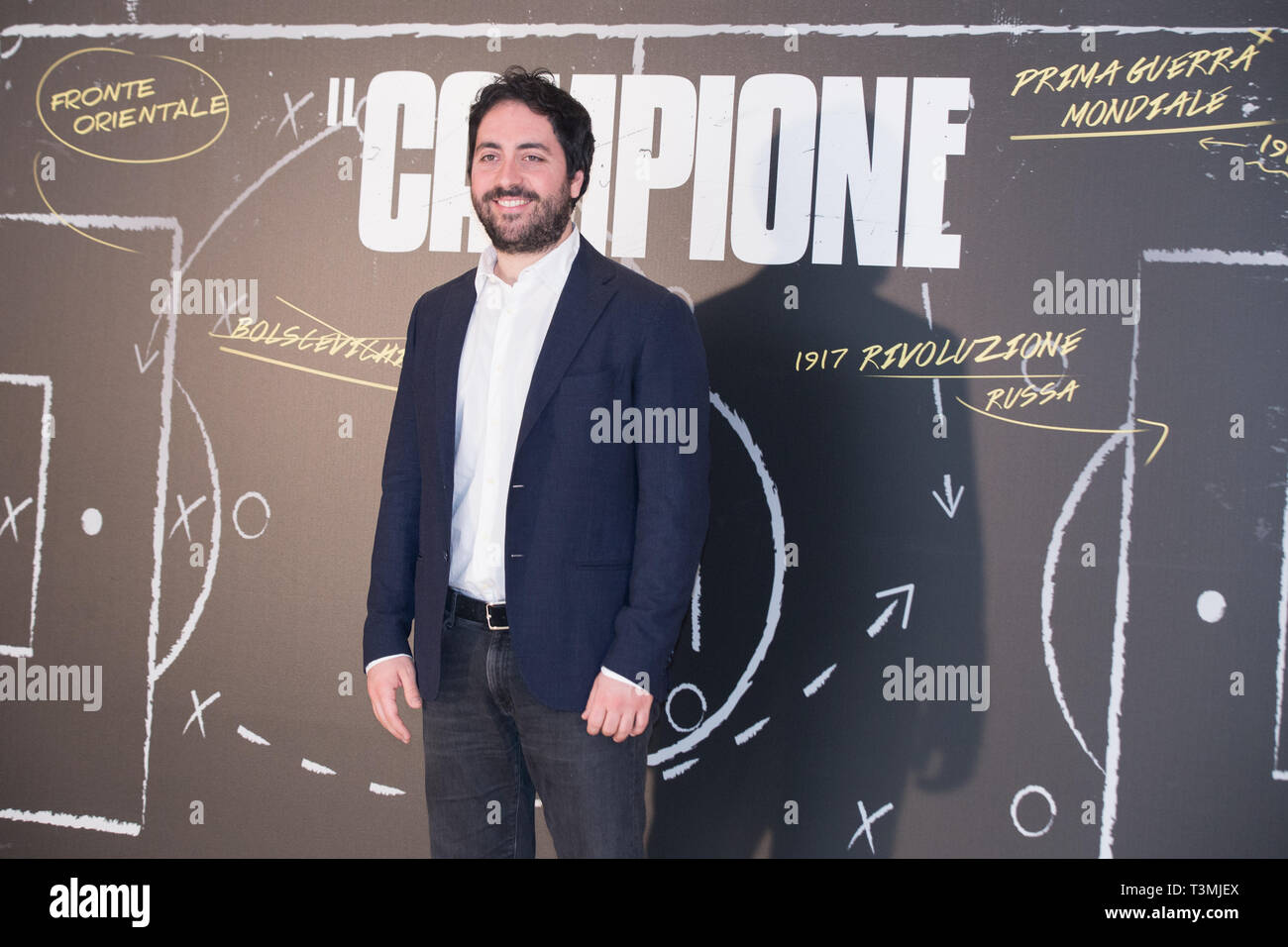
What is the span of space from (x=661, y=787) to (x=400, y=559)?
3.62 feet

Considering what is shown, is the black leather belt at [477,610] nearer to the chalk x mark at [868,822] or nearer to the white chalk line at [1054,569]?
the chalk x mark at [868,822]

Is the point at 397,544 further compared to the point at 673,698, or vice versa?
the point at 673,698

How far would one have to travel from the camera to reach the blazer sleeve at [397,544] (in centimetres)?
205

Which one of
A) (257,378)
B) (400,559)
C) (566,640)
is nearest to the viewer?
(566,640)

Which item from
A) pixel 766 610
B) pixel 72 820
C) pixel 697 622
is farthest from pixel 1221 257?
pixel 72 820

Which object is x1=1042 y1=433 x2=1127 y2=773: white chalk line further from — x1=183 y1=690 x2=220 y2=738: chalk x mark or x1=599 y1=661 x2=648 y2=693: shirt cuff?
x1=183 y1=690 x2=220 y2=738: chalk x mark

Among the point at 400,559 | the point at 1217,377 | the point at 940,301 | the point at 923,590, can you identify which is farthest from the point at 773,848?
the point at 1217,377

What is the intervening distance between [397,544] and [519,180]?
2.65 ft

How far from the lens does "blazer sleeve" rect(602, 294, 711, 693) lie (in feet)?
5.91

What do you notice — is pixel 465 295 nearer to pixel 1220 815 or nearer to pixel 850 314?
pixel 850 314

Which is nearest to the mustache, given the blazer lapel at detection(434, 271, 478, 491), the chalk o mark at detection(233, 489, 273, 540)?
the blazer lapel at detection(434, 271, 478, 491)

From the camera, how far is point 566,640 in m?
1.84

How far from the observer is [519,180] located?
77.2 inches

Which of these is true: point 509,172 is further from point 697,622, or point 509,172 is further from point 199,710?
point 199,710
